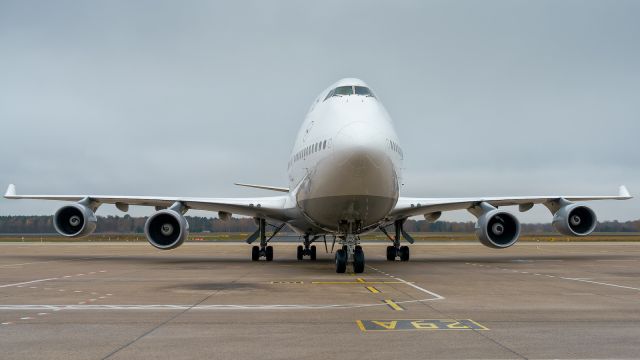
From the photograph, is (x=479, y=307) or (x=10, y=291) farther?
(x=10, y=291)

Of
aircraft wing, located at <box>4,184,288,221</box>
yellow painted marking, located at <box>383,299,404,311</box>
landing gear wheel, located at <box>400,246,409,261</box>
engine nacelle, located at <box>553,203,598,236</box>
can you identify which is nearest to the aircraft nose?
yellow painted marking, located at <box>383,299,404,311</box>

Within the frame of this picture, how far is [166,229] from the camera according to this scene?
22656 mm

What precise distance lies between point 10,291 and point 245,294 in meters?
4.97

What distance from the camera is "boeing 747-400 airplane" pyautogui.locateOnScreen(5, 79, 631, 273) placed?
1669cm

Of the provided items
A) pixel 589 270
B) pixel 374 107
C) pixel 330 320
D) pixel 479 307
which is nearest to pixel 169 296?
pixel 330 320

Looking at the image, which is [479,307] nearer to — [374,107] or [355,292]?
[355,292]

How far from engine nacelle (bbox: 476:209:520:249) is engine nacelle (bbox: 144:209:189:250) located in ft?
35.1

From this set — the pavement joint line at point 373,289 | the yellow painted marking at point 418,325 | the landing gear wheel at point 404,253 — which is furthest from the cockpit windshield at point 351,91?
the yellow painted marking at point 418,325

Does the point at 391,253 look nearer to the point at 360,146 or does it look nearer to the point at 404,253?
the point at 404,253

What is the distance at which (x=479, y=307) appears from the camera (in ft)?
33.6

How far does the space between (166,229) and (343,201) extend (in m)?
8.15

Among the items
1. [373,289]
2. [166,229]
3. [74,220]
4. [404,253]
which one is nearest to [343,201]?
[373,289]

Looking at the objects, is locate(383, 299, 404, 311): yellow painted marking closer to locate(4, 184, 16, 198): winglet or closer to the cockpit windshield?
the cockpit windshield

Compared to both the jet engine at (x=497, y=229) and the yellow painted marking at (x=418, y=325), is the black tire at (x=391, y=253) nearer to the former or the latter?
the jet engine at (x=497, y=229)
